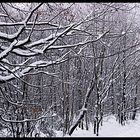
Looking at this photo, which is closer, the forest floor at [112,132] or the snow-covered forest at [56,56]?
the snow-covered forest at [56,56]

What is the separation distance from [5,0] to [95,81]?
1279 cm

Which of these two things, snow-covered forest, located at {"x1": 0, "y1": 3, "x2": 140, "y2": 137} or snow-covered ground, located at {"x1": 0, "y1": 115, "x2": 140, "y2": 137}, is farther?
snow-covered ground, located at {"x1": 0, "y1": 115, "x2": 140, "y2": 137}

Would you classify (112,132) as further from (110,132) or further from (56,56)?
(56,56)

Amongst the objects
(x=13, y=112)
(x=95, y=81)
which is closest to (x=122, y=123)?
(x=95, y=81)

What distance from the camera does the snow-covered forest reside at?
564 cm

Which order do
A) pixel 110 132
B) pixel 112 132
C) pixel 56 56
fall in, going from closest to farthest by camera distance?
pixel 56 56 → pixel 110 132 → pixel 112 132

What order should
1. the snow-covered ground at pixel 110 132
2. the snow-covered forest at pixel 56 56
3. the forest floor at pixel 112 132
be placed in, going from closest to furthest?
the snow-covered forest at pixel 56 56, the snow-covered ground at pixel 110 132, the forest floor at pixel 112 132

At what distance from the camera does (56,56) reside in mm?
19250

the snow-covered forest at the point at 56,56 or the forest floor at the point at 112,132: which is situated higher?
the snow-covered forest at the point at 56,56

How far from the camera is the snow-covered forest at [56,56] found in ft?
18.5

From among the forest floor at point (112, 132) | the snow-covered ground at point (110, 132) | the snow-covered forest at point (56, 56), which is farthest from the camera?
the forest floor at point (112, 132)

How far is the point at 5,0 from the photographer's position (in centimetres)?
538

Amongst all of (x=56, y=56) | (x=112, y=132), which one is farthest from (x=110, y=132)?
(x=56, y=56)

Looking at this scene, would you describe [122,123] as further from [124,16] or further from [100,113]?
[124,16]
